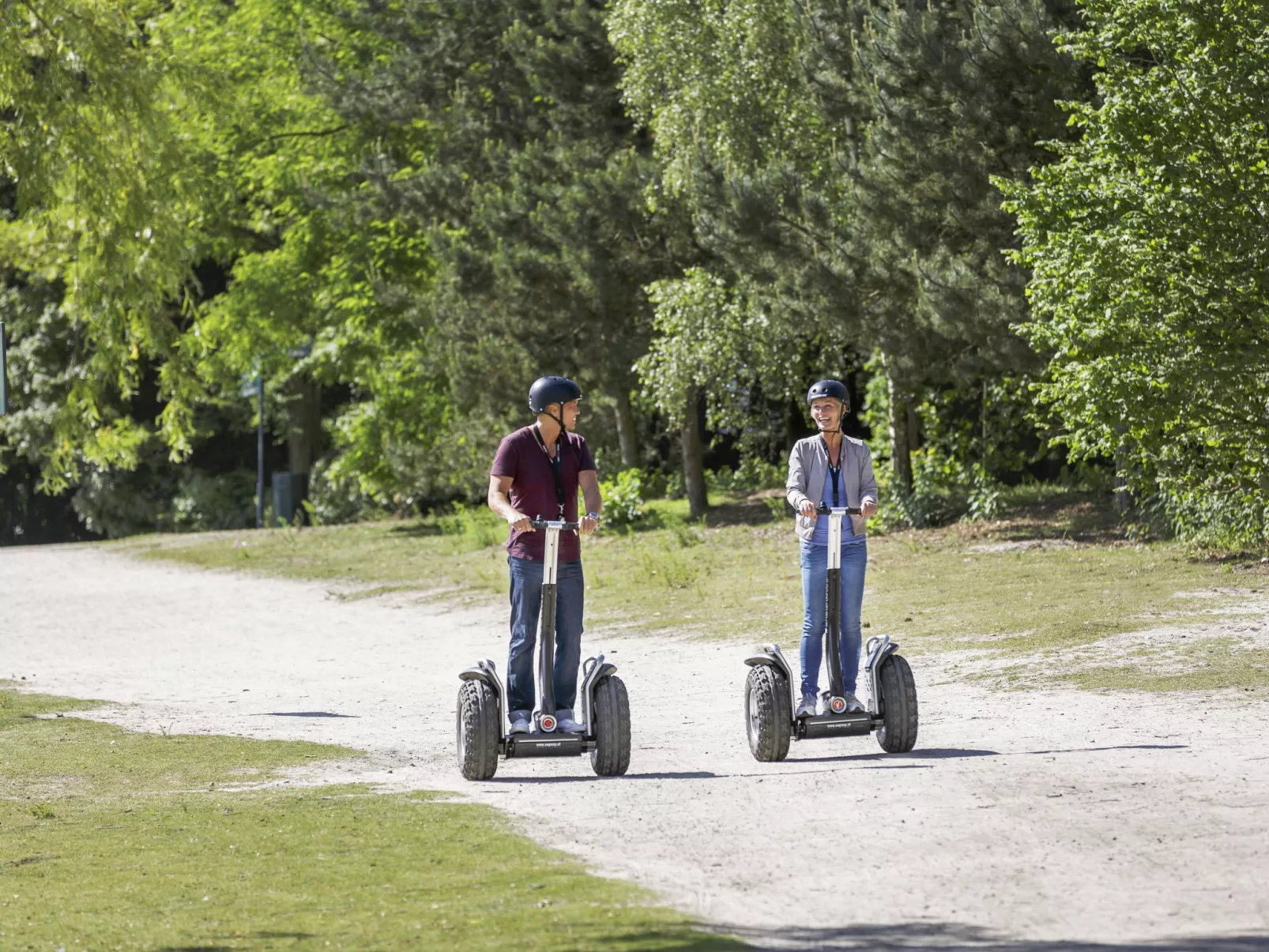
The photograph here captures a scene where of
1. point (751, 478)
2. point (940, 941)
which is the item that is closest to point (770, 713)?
point (940, 941)

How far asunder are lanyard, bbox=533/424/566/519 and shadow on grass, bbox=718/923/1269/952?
372cm

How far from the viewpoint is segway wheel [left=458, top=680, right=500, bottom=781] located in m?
9.01

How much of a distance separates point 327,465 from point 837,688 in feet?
119

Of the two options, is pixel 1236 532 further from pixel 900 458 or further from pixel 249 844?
pixel 249 844

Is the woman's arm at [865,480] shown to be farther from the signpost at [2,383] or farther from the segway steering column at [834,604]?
the signpost at [2,383]

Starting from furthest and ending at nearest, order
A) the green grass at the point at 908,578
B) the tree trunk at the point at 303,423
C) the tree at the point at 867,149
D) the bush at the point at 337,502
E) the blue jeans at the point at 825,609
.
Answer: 1. the tree trunk at the point at 303,423
2. the bush at the point at 337,502
3. the tree at the point at 867,149
4. the green grass at the point at 908,578
5. the blue jeans at the point at 825,609

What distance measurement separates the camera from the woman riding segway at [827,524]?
948 centimetres

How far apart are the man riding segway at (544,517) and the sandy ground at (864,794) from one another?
1.68 feet

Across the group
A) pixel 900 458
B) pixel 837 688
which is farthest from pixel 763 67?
pixel 837 688

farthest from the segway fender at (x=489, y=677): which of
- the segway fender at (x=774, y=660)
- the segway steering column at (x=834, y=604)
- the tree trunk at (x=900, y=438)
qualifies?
the tree trunk at (x=900, y=438)

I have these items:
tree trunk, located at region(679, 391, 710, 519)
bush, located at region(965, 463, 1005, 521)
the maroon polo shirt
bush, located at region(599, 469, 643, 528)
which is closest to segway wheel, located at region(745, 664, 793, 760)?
the maroon polo shirt

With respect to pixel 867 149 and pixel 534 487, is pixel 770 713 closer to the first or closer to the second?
pixel 534 487

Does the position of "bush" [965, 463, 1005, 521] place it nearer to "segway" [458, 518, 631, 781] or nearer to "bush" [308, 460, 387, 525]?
"segway" [458, 518, 631, 781]

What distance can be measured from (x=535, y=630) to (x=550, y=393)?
1225mm
